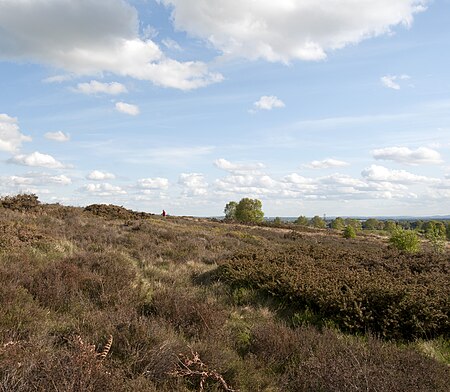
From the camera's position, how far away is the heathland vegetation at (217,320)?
3.80m

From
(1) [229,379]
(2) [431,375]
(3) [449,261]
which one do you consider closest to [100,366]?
(1) [229,379]

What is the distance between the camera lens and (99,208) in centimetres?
2566

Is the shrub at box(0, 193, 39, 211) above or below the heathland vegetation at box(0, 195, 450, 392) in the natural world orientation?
above

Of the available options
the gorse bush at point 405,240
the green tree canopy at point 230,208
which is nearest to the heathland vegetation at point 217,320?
the gorse bush at point 405,240

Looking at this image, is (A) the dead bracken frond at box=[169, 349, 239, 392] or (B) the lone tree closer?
(A) the dead bracken frond at box=[169, 349, 239, 392]

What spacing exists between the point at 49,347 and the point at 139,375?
1114 millimetres

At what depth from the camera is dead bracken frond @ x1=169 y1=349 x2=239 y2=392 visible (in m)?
3.91

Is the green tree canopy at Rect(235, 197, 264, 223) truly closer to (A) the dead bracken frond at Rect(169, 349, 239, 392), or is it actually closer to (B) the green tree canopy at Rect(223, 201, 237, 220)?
(B) the green tree canopy at Rect(223, 201, 237, 220)

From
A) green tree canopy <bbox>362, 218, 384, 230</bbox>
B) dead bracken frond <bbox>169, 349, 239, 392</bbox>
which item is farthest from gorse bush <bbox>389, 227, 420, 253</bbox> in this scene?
green tree canopy <bbox>362, 218, 384, 230</bbox>

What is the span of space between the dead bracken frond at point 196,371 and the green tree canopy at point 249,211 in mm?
49191

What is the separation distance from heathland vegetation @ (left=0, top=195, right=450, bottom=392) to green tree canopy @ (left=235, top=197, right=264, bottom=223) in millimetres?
41780

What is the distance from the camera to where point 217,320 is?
5.77 m

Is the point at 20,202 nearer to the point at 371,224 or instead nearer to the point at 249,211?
the point at 249,211

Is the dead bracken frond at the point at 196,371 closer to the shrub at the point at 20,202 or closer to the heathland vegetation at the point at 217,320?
the heathland vegetation at the point at 217,320
